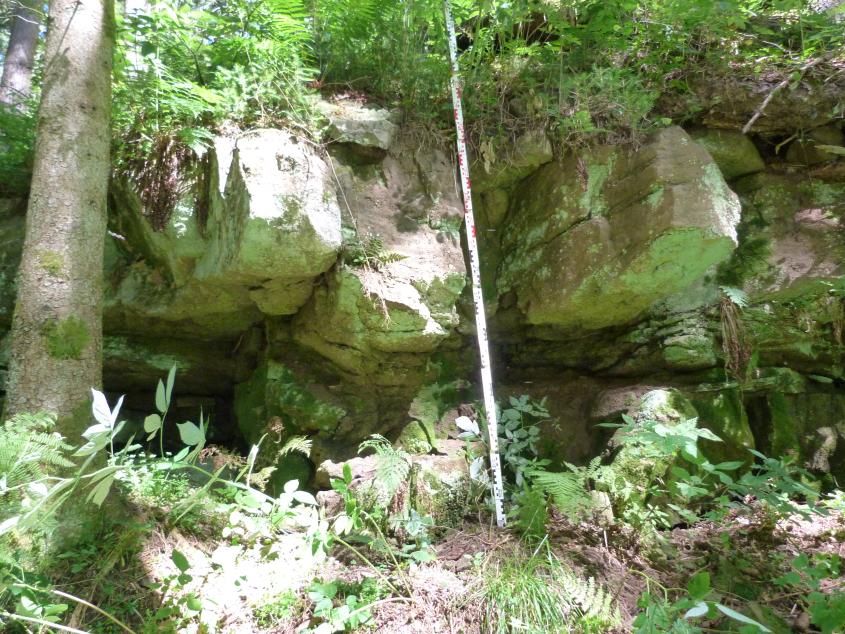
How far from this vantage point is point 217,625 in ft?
7.88

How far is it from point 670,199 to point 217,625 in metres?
4.06

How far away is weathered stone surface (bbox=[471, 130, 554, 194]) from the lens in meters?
4.32

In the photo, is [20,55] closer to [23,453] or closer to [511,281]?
[23,453]

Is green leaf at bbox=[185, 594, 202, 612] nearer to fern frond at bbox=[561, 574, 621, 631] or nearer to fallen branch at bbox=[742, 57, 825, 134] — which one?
fern frond at bbox=[561, 574, 621, 631]

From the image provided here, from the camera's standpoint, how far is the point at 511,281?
4.65 metres

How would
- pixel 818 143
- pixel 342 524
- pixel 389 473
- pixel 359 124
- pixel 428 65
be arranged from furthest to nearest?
pixel 818 143
pixel 428 65
pixel 359 124
pixel 389 473
pixel 342 524

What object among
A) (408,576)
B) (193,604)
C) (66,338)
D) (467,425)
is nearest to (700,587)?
(408,576)

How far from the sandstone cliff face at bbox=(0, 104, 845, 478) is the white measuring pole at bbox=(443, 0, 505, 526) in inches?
7.9

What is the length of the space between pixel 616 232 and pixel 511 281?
3.36 ft

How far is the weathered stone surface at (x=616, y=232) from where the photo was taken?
150 inches

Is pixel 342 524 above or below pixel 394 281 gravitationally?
below

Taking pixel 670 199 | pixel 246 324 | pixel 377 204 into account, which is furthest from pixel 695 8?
pixel 246 324

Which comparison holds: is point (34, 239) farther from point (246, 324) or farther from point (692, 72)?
point (692, 72)

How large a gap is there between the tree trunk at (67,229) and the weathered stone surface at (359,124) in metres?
1.56
